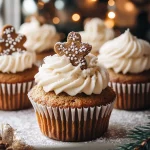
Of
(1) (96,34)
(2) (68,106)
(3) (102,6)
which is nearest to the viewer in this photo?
(2) (68,106)

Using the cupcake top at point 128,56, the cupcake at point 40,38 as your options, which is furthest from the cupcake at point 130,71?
the cupcake at point 40,38

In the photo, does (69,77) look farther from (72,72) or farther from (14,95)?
(14,95)

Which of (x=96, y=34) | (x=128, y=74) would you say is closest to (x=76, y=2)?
(x=96, y=34)

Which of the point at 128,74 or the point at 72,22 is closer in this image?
the point at 128,74

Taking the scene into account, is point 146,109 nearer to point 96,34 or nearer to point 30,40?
point 96,34

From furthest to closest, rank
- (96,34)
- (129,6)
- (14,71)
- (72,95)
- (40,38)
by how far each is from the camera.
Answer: (129,6) → (40,38) → (96,34) → (14,71) → (72,95)

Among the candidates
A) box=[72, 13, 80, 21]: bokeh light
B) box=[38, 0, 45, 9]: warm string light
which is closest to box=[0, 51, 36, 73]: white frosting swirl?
box=[72, 13, 80, 21]: bokeh light

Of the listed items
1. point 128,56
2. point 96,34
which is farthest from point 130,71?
point 96,34
